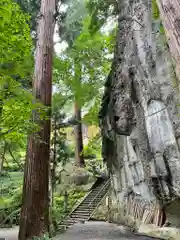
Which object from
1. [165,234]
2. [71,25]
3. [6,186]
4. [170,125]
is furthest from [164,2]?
[6,186]

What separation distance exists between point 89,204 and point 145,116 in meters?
6.87

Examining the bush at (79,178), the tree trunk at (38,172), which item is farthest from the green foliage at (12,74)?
the bush at (79,178)

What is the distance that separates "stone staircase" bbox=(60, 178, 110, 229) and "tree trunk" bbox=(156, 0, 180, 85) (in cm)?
933

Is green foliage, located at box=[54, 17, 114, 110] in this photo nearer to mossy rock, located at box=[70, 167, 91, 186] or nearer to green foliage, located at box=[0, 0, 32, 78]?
mossy rock, located at box=[70, 167, 91, 186]

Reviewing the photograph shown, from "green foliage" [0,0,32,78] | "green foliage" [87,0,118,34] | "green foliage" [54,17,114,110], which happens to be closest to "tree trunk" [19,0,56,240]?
"green foliage" [0,0,32,78]

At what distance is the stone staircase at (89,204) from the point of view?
11.4 meters

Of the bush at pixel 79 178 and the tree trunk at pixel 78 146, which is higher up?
the tree trunk at pixel 78 146

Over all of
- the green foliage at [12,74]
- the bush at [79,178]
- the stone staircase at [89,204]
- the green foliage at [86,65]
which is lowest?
the stone staircase at [89,204]

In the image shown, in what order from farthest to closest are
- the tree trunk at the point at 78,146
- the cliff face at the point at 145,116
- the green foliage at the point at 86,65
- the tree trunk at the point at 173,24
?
1. the tree trunk at the point at 78,146
2. the green foliage at the point at 86,65
3. the cliff face at the point at 145,116
4. the tree trunk at the point at 173,24

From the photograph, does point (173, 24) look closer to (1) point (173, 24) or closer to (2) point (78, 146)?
(1) point (173, 24)

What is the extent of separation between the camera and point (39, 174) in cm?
629

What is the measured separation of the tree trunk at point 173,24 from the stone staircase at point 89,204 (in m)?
9.33

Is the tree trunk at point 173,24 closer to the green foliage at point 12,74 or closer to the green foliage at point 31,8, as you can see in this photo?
the green foliage at point 12,74

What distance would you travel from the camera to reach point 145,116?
7289 mm
